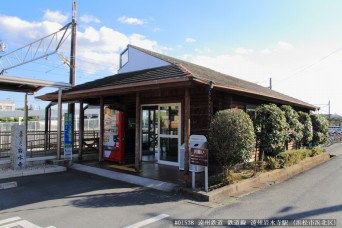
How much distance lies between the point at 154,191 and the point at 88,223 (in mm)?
2305

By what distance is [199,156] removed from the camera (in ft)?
21.0

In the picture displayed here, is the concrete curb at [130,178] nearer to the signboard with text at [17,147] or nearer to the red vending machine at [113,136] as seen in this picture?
the red vending machine at [113,136]

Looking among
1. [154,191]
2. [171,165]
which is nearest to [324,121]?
[171,165]

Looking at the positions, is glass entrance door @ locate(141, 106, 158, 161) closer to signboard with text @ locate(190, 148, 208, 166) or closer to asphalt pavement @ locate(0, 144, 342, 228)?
asphalt pavement @ locate(0, 144, 342, 228)

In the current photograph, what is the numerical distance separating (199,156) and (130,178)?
2.46 meters

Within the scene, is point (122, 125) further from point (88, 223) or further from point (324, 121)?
point (324, 121)

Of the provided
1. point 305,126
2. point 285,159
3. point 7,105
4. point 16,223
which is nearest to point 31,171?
point 16,223

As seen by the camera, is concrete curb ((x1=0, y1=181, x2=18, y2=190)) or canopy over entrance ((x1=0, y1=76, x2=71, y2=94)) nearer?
concrete curb ((x1=0, y1=181, x2=18, y2=190))

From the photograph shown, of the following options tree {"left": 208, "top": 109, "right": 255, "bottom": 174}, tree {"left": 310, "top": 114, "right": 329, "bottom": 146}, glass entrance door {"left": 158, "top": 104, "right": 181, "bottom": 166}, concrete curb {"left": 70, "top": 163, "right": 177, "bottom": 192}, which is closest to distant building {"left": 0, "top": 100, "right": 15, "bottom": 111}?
concrete curb {"left": 70, "top": 163, "right": 177, "bottom": 192}

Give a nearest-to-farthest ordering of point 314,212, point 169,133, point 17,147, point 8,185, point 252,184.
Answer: point 314,212 < point 8,185 < point 252,184 < point 17,147 < point 169,133

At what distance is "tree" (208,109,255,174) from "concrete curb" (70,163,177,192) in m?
1.45

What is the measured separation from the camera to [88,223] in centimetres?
470

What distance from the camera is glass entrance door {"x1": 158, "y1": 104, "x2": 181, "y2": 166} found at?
30.8 feet
